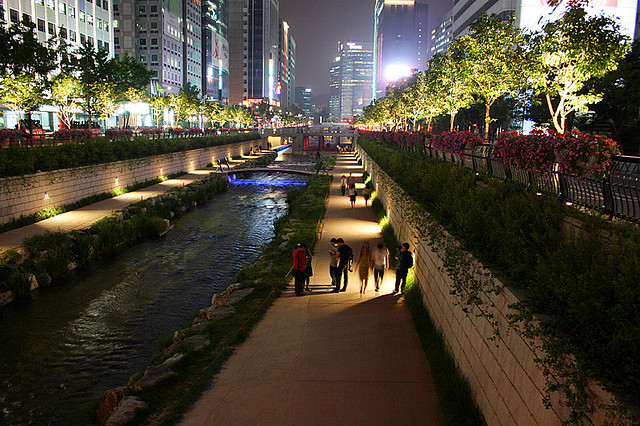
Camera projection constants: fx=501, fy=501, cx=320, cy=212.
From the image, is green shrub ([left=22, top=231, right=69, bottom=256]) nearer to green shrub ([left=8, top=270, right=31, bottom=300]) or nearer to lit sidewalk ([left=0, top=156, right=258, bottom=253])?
lit sidewalk ([left=0, top=156, right=258, bottom=253])

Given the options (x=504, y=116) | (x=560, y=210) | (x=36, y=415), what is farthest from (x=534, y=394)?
(x=504, y=116)

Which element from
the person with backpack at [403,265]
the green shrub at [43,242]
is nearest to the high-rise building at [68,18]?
the green shrub at [43,242]

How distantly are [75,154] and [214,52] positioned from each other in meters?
141

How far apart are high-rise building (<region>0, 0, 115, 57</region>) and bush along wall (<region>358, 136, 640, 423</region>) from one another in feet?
208

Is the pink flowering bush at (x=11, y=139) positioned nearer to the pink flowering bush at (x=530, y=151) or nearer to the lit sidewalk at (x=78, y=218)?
the lit sidewalk at (x=78, y=218)

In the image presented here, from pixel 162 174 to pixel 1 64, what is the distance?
14071 millimetres

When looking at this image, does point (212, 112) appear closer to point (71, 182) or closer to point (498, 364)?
point (71, 182)

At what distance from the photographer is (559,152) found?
9328 mm

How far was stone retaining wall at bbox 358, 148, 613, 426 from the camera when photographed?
4.99m

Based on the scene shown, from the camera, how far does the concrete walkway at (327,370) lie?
24.6 ft

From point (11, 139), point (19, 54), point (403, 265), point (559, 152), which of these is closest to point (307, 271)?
point (403, 265)

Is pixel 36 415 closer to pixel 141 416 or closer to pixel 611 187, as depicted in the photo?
pixel 141 416

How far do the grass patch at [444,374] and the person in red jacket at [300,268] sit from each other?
9.18 ft

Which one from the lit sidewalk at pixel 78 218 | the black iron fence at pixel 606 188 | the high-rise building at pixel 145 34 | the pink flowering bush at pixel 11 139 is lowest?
the lit sidewalk at pixel 78 218
